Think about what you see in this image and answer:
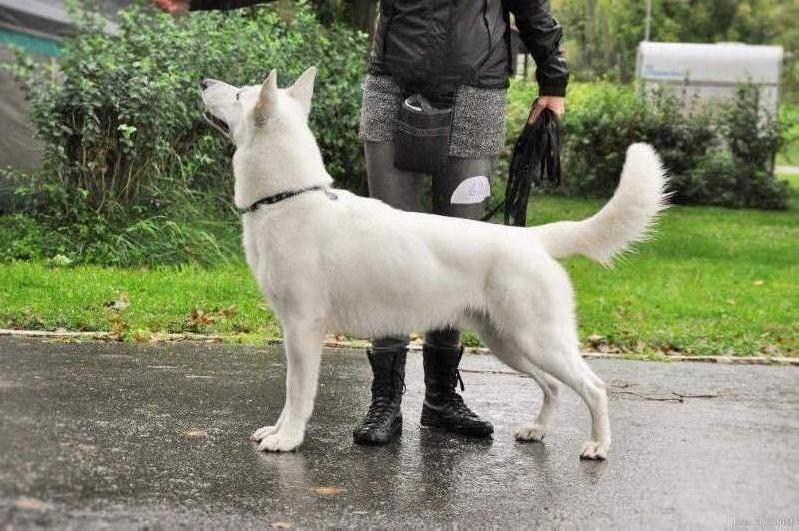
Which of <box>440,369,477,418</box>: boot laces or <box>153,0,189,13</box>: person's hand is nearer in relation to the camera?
<box>440,369,477,418</box>: boot laces

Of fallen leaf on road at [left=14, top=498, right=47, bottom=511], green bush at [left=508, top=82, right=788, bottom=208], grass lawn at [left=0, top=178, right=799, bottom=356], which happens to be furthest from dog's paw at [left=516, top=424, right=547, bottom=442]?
green bush at [left=508, top=82, right=788, bottom=208]

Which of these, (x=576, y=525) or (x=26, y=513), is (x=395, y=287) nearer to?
(x=576, y=525)

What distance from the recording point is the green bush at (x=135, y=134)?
1003cm

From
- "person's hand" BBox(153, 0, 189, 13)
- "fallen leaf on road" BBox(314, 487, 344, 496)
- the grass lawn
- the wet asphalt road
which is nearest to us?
the wet asphalt road

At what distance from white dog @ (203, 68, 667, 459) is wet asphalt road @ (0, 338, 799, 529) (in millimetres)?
333

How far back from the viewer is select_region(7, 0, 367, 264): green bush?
32.9 feet

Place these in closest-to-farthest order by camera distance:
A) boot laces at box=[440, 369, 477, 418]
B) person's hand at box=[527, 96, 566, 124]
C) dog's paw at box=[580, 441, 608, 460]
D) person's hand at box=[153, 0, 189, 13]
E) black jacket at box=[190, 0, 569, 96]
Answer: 1. dog's paw at box=[580, 441, 608, 460]
2. black jacket at box=[190, 0, 569, 96]
3. boot laces at box=[440, 369, 477, 418]
4. person's hand at box=[527, 96, 566, 124]
5. person's hand at box=[153, 0, 189, 13]

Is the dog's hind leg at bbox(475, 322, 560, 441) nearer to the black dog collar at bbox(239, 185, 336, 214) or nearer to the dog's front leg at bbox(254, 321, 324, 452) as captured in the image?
the dog's front leg at bbox(254, 321, 324, 452)

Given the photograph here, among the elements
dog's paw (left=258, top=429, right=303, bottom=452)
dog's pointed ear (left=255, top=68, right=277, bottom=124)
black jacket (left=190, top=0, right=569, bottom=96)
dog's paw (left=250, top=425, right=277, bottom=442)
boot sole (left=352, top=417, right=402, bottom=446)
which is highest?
black jacket (left=190, top=0, right=569, bottom=96)

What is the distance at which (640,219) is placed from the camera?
5027 mm

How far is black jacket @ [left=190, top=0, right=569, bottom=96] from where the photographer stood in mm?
5133

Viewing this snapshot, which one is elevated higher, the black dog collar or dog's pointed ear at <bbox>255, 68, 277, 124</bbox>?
dog's pointed ear at <bbox>255, 68, 277, 124</bbox>

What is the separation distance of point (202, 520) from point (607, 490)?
1592 mm

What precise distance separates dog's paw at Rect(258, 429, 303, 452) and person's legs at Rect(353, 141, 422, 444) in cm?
47
